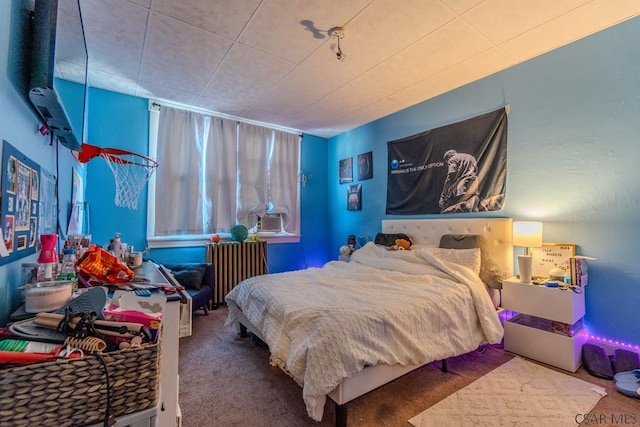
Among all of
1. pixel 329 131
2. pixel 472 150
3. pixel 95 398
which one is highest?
pixel 329 131

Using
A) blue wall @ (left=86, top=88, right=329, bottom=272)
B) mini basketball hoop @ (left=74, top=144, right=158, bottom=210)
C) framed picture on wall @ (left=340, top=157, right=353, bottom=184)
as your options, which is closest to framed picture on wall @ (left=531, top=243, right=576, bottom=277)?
framed picture on wall @ (left=340, top=157, right=353, bottom=184)

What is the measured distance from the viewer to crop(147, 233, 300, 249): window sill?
11.6 feet

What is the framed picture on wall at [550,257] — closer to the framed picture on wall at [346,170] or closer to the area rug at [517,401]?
the area rug at [517,401]

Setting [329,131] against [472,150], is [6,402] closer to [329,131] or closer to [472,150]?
[472,150]

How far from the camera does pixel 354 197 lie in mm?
4551

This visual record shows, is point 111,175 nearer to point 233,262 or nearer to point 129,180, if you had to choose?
point 129,180

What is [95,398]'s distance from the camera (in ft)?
1.98

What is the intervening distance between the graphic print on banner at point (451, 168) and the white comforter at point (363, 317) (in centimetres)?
90

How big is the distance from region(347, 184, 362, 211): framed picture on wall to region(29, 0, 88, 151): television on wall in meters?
3.48

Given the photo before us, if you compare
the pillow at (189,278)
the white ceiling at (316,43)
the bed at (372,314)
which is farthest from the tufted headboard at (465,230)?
the pillow at (189,278)

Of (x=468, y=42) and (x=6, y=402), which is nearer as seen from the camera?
(x=6, y=402)

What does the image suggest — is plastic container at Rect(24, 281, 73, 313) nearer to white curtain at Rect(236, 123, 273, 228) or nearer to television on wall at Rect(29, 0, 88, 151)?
television on wall at Rect(29, 0, 88, 151)

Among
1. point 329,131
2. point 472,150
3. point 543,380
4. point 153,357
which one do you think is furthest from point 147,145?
point 543,380

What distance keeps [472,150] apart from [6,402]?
141 inches
